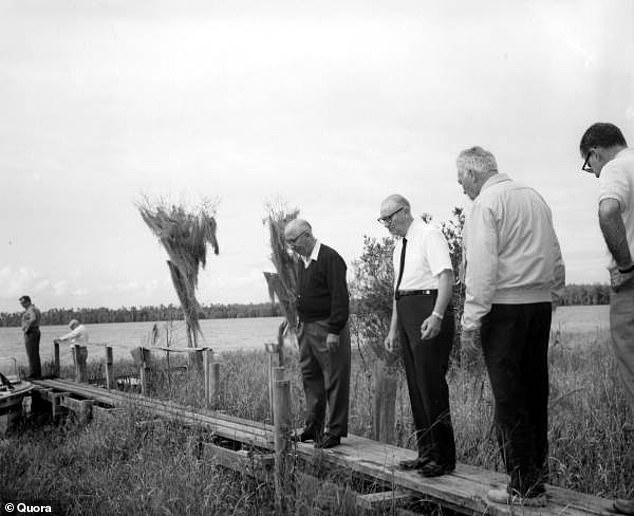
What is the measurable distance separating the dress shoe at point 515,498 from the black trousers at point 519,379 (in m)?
0.03

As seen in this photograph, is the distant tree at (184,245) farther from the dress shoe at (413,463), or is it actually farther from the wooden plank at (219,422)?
the dress shoe at (413,463)

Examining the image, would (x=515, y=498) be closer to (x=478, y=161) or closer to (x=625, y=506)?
(x=625, y=506)

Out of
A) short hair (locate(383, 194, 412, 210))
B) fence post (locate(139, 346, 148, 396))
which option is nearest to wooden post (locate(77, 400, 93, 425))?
fence post (locate(139, 346, 148, 396))

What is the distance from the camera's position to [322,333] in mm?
5488

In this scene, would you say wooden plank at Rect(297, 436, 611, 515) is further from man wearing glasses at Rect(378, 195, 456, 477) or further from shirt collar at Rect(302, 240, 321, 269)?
shirt collar at Rect(302, 240, 321, 269)

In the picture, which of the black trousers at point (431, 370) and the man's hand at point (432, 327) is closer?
the man's hand at point (432, 327)

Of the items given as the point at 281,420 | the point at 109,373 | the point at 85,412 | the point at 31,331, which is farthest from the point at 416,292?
the point at 31,331

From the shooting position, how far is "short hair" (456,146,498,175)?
378 centimetres

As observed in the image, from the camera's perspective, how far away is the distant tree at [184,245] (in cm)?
1608

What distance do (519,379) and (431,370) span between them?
2.48ft

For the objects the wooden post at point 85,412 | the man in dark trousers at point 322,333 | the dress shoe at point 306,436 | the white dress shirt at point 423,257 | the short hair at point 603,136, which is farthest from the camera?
the wooden post at point 85,412

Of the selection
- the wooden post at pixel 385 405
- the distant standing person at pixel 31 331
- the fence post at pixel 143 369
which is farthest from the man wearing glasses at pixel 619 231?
the distant standing person at pixel 31 331

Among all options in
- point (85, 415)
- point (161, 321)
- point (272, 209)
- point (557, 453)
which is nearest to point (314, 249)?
point (557, 453)

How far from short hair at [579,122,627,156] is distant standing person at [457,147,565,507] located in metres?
0.38
